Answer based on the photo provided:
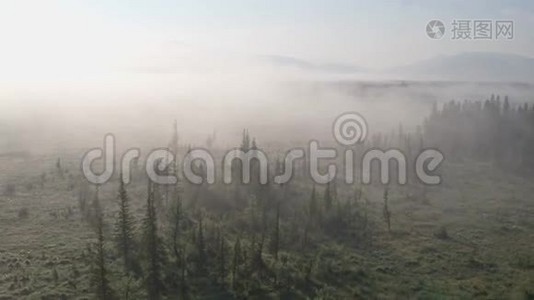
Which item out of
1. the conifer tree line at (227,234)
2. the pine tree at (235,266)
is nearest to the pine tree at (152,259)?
the conifer tree line at (227,234)

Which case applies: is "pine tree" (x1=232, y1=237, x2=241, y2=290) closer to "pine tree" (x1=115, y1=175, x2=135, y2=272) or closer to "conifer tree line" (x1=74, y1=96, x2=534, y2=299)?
"conifer tree line" (x1=74, y1=96, x2=534, y2=299)

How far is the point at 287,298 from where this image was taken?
6731 centimetres

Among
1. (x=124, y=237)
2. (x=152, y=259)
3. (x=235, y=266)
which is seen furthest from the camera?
(x=124, y=237)

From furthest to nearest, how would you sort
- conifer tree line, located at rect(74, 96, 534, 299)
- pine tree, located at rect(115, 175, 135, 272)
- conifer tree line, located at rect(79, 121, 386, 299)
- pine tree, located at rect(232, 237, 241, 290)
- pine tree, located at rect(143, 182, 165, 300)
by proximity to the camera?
1. pine tree, located at rect(115, 175, 135, 272)
2. pine tree, located at rect(232, 237, 241, 290)
3. conifer tree line, located at rect(74, 96, 534, 299)
4. conifer tree line, located at rect(79, 121, 386, 299)
5. pine tree, located at rect(143, 182, 165, 300)

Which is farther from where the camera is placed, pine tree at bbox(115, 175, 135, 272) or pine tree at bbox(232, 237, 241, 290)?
pine tree at bbox(115, 175, 135, 272)

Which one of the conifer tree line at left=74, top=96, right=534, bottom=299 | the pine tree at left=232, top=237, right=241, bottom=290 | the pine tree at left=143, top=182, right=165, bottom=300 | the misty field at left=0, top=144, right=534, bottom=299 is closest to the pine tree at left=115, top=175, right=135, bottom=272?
the conifer tree line at left=74, top=96, right=534, bottom=299

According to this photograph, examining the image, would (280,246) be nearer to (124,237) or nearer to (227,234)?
(227,234)

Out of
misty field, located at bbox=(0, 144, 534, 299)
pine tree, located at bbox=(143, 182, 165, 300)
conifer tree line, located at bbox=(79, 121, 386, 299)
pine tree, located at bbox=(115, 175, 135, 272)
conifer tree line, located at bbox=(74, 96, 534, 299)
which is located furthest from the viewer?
pine tree, located at bbox=(115, 175, 135, 272)

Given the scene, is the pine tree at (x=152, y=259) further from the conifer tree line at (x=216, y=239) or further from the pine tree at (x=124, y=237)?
the pine tree at (x=124, y=237)

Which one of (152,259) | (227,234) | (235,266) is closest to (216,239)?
(227,234)

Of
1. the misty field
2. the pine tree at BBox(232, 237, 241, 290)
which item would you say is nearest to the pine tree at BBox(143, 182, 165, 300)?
the misty field

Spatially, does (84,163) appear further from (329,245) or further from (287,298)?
(287,298)

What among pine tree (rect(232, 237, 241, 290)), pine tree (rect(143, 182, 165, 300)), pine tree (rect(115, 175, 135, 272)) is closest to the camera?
pine tree (rect(143, 182, 165, 300))

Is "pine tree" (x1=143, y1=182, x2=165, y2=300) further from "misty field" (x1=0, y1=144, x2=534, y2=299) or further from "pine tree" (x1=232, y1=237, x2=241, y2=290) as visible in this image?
"pine tree" (x1=232, y1=237, x2=241, y2=290)
